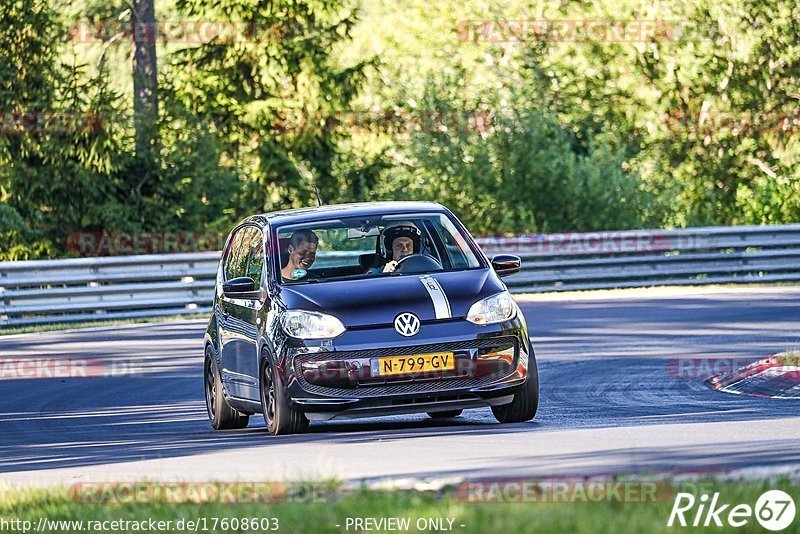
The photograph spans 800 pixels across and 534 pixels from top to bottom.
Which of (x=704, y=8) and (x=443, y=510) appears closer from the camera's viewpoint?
(x=443, y=510)

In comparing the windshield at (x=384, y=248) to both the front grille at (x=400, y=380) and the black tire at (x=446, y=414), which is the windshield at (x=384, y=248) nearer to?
the front grille at (x=400, y=380)

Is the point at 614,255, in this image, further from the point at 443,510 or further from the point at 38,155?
the point at 443,510

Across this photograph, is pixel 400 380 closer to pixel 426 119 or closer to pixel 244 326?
pixel 244 326

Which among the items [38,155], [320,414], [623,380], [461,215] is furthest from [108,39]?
[320,414]

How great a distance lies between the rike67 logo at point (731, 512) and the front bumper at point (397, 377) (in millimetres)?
4119

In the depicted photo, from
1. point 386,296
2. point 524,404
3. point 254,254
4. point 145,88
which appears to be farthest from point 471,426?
point 145,88

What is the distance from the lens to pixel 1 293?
25000mm

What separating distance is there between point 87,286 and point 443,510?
66.5 feet

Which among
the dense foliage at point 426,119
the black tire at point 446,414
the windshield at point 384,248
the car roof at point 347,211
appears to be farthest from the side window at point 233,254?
the dense foliage at point 426,119

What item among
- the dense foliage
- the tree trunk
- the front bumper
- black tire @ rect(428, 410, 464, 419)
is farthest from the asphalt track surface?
the tree trunk

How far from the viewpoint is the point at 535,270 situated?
28.0 meters

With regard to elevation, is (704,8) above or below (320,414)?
above

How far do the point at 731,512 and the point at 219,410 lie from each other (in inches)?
274

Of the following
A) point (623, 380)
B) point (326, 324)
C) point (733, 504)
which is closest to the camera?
point (733, 504)
